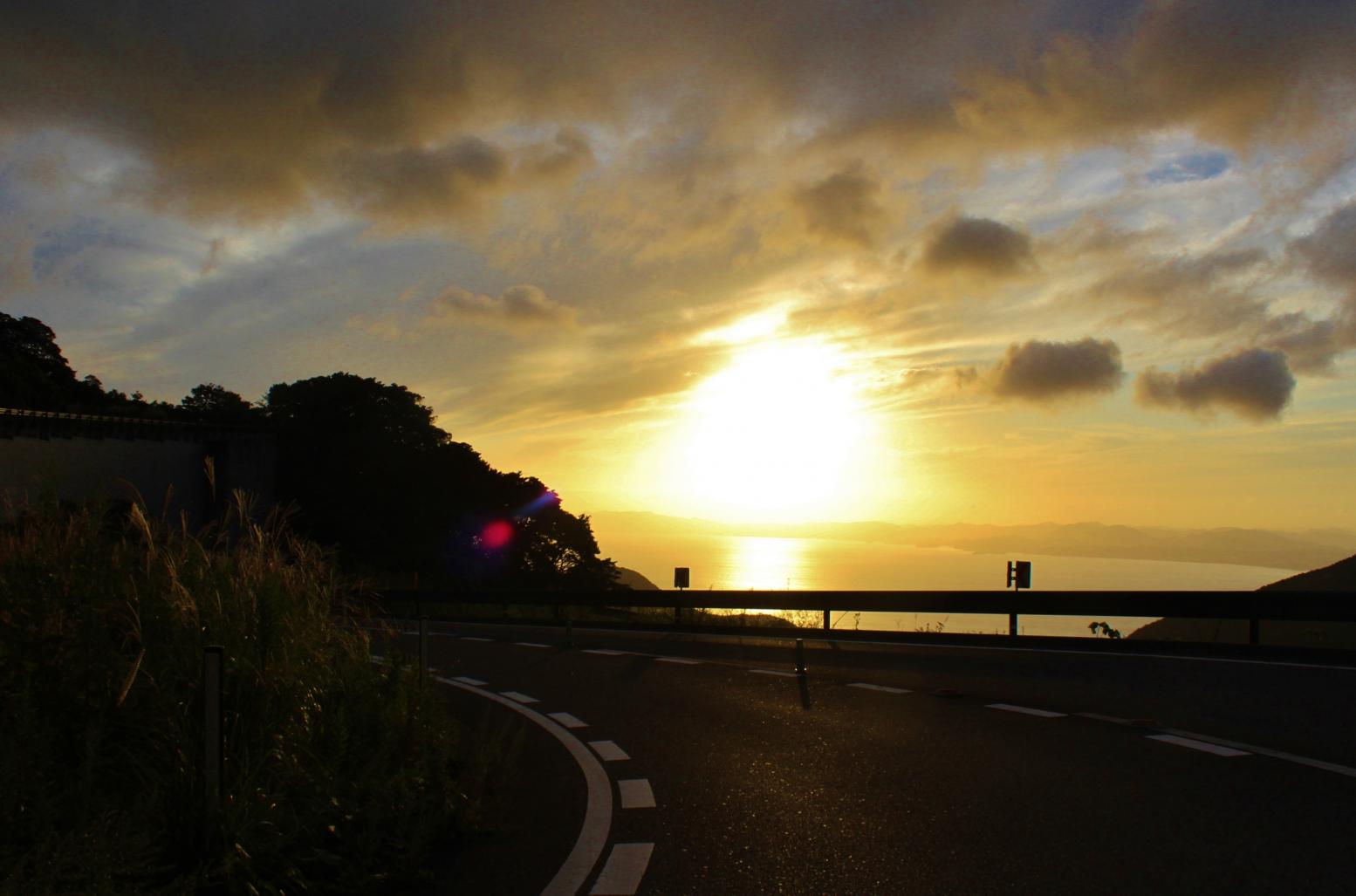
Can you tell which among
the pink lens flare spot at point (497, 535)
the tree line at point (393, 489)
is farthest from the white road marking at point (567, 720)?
the pink lens flare spot at point (497, 535)

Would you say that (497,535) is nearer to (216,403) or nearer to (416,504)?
(416,504)

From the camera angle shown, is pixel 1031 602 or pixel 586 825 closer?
pixel 586 825

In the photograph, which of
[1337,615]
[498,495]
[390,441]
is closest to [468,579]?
[498,495]

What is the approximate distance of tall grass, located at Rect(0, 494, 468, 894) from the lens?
4941 mm

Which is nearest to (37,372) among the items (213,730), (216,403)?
(216,403)

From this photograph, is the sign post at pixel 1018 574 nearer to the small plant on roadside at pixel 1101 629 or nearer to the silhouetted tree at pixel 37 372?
the small plant on roadside at pixel 1101 629

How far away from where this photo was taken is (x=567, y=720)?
10852 mm

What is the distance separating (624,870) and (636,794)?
189cm

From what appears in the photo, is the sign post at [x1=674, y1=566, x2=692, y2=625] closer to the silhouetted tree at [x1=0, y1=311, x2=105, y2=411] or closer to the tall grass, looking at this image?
the tall grass

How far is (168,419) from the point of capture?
5156cm

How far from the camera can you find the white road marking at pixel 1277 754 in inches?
290

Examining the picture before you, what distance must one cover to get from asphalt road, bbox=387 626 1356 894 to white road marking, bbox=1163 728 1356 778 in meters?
0.04

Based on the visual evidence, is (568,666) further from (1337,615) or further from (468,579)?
(468,579)

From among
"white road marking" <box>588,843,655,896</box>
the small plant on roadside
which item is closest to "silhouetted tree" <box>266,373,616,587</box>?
the small plant on roadside
